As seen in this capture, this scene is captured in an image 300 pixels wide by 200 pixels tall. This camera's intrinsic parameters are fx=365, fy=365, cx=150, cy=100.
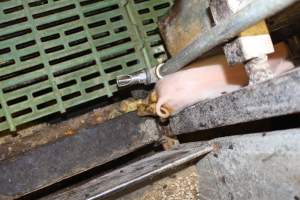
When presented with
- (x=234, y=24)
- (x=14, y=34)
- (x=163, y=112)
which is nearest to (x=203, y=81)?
(x=163, y=112)

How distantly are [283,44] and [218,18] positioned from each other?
680 mm

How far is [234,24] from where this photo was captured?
1.31 metres

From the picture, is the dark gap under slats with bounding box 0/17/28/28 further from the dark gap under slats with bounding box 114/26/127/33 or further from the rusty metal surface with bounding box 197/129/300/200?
the rusty metal surface with bounding box 197/129/300/200

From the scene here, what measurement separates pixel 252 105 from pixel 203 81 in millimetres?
672

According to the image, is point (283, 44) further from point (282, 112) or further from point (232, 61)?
point (282, 112)

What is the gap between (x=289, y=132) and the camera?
123 centimetres

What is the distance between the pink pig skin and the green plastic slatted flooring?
0.36m

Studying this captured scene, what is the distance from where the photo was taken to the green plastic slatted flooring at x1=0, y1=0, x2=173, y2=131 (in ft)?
7.17

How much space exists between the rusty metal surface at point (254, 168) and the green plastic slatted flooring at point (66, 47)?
2.93 feet

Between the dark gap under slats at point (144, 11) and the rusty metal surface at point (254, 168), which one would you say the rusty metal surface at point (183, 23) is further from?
the rusty metal surface at point (254, 168)

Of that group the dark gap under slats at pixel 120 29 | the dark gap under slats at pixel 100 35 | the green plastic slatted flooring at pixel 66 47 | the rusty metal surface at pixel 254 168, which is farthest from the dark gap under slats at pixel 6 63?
the rusty metal surface at pixel 254 168

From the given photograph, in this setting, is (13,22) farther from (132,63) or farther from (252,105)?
(252,105)

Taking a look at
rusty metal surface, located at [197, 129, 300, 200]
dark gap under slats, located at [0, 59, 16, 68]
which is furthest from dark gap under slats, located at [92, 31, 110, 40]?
rusty metal surface, located at [197, 129, 300, 200]

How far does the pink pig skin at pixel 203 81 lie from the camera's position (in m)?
1.90
